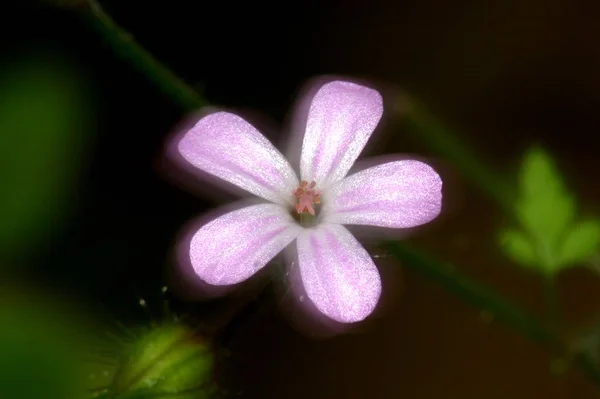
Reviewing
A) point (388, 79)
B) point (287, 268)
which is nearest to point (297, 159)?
point (287, 268)

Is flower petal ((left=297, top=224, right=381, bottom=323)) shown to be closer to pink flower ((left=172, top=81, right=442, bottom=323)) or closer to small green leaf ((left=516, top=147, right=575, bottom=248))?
pink flower ((left=172, top=81, right=442, bottom=323))

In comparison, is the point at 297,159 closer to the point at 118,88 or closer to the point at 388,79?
the point at 118,88

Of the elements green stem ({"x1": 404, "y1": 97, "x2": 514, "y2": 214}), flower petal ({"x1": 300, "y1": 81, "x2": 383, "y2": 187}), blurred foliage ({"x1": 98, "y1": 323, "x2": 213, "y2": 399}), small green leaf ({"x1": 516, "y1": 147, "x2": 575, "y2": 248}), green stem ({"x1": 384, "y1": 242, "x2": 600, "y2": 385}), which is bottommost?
blurred foliage ({"x1": 98, "y1": 323, "x2": 213, "y2": 399})

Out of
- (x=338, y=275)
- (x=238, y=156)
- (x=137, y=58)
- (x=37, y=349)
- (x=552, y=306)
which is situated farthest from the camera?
(x=37, y=349)

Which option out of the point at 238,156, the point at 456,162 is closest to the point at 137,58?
the point at 238,156

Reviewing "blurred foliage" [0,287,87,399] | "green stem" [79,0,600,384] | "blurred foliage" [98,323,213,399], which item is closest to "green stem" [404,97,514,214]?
"green stem" [79,0,600,384]

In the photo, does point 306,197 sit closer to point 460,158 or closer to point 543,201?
point 543,201
